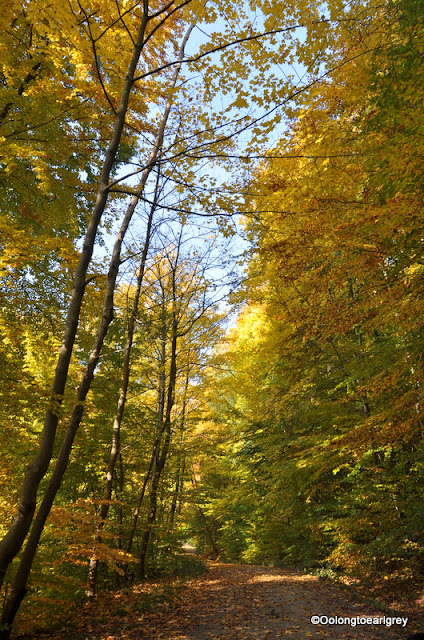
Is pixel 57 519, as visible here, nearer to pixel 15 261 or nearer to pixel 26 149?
pixel 15 261

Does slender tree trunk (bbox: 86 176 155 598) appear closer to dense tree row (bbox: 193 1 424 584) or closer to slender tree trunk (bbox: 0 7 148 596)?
slender tree trunk (bbox: 0 7 148 596)

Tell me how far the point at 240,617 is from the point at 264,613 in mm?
446

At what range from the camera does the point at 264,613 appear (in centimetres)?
575

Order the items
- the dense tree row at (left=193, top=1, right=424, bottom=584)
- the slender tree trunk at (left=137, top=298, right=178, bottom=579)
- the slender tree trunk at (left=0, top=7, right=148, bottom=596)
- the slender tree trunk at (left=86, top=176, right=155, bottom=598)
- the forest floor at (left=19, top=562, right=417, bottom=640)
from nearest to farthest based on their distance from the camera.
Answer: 1. the slender tree trunk at (left=0, top=7, right=148, bottom=596)
2. the forest floor at (left=19, top=562, right=417, bottom=640)
3. the dense tree row at (left=193, top=1, right=424, bottom=584)
4. the slender tree trunk at (left=86, top=176, right=155, bottom=598)
5. the slender tree trunk at (left=137, top=298, right=178, bottom=579)

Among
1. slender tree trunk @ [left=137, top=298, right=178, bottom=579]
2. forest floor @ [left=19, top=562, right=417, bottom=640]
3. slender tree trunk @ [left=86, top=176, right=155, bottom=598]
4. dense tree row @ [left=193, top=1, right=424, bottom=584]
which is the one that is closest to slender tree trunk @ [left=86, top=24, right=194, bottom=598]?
slender tree trunk @ [left=86, top=176, right=155, bottom=598]

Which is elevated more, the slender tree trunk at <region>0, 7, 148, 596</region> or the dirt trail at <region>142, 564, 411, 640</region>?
the slender tree trunk at <region>0, 7, 148, 596</region>

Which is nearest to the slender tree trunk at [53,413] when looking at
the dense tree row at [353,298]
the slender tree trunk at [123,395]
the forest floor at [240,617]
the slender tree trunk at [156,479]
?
the slender tree trunk at [123,395]

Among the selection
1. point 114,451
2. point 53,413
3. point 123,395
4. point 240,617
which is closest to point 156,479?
point 114,451

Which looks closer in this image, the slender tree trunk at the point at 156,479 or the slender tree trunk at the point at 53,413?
the slender tree trunk at the point at 53,413

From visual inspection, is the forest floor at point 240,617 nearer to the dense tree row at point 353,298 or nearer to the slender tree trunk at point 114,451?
the slender tree trunk at point 114,451

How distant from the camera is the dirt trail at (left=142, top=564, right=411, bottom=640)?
4.82m

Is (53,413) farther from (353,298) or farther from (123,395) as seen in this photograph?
(353,298)

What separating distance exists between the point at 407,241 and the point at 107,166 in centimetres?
424

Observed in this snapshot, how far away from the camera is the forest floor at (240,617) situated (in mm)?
4812
